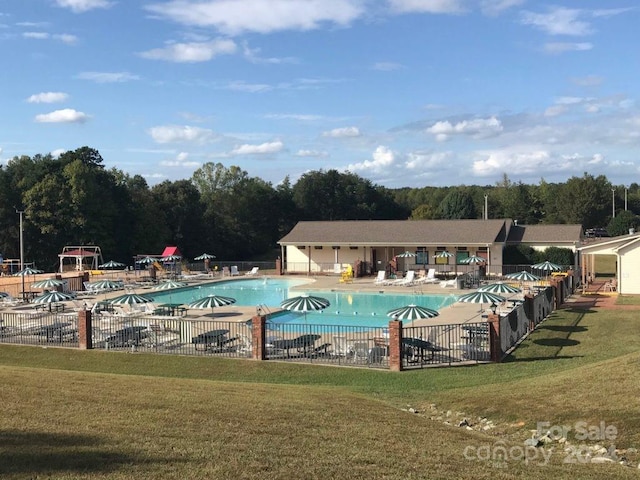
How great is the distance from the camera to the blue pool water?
91.5ft

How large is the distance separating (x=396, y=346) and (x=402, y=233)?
31.6 meters

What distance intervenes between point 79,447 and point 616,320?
2123cm

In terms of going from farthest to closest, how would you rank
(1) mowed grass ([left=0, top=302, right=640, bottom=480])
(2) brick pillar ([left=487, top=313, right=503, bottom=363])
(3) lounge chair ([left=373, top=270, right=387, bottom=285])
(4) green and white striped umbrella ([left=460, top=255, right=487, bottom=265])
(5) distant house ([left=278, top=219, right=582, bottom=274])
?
(5) distant house ([left=278, top=219, right=582, bottom=274]), (4) green and white striped umbrella ([left=460, top=255, right=487, bottom=265]), (3) lounge chair ([left=373, top=270, right=387, bottom=285]), (2) brick pillar ([left=487, top=313, right=503, bottom=363]), (1) mowed grass ([left=0, top=302, right=640, bottom=480])

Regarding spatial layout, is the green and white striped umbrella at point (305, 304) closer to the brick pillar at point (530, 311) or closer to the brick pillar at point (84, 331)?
the brick pillar at point (84, 331)

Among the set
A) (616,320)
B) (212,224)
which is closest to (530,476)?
(616,320)

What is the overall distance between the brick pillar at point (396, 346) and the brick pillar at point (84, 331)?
10486 mm

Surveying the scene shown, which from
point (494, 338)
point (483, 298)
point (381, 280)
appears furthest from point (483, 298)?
point (381, 280)

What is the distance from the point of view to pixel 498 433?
370 inches

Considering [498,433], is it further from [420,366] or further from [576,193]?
[576,193]

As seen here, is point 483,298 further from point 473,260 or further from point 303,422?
point 473,260

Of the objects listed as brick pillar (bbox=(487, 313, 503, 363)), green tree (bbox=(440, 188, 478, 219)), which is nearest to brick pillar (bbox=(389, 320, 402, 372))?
brick pillar (bbox=(487, 313, 503, 363))

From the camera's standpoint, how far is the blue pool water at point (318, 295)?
27.9 m

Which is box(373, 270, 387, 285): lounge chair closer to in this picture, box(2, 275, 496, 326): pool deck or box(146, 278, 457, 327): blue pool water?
box(2, 275, 496, 326): pool deck

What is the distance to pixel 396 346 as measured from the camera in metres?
16.7
